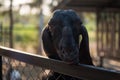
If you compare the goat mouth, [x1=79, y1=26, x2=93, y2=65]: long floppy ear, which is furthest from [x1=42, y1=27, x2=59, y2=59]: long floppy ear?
the goat mouth

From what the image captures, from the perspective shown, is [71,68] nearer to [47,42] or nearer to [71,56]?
[71,56]

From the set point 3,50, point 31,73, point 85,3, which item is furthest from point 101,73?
point 85,3

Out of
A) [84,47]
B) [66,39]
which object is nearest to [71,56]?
[66,39]

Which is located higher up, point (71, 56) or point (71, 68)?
point (71, 56)

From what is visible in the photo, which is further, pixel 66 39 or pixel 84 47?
pixel 84 47

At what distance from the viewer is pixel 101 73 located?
2051mm

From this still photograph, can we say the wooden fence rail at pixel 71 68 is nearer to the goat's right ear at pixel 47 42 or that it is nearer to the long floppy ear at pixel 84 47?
the goat's right ear at pixel 47 42

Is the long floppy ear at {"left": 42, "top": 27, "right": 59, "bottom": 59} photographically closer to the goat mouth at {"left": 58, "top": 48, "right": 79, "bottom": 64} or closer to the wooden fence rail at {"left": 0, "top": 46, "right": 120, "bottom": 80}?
the wooden fence rail at {"left": 0, "top": 46, "right": 120, "bottom": 80}

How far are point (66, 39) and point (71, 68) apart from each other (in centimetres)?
21

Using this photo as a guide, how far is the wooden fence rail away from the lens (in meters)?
2.01

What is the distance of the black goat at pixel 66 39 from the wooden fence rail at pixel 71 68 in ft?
0.17

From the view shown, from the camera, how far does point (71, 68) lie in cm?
232

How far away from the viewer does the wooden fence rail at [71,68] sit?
2007 millimetres

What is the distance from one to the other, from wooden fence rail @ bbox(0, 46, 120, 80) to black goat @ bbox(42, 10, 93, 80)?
0.17 feet
